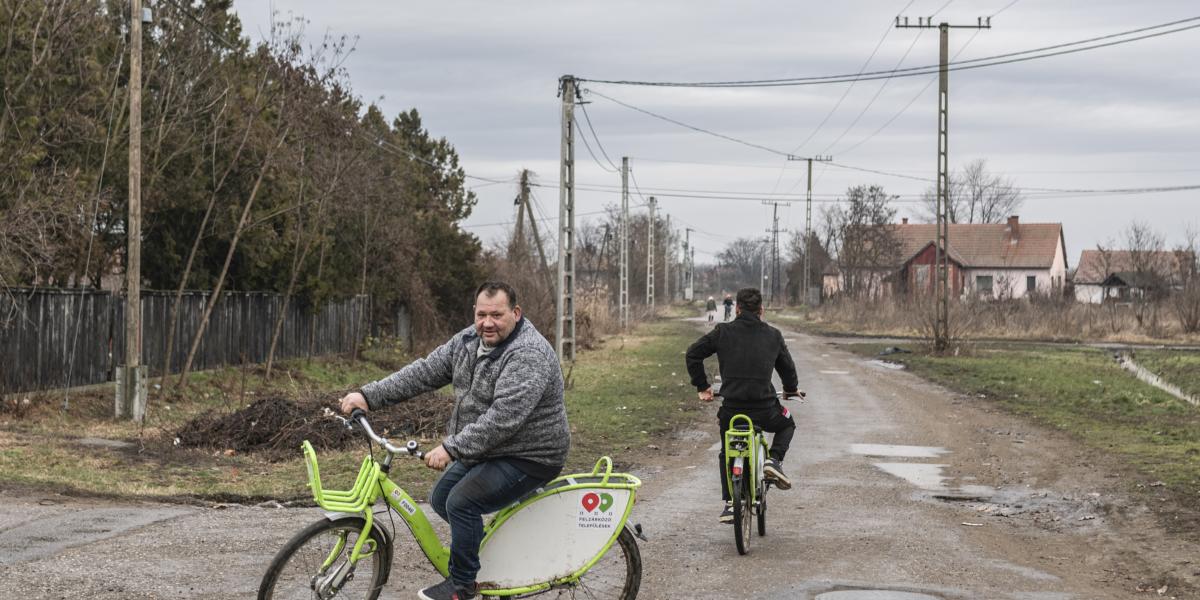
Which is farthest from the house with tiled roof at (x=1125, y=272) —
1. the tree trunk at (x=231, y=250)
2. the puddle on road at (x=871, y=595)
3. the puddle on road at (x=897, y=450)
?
the puddle on road at (x=871, y=595)

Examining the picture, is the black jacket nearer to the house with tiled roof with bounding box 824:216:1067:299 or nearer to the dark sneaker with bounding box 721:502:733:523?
the dark sneaker with bounding box 721:502:733:523

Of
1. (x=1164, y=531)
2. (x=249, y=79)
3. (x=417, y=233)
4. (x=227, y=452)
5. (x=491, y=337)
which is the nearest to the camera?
(x=491, y=337)

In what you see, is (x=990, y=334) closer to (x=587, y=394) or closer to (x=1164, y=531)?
(x=587, y=394)

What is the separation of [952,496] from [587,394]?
11.6 meters

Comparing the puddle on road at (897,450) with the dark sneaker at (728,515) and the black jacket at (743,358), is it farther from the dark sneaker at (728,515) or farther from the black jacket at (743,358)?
the dark sneaker at (728,515)

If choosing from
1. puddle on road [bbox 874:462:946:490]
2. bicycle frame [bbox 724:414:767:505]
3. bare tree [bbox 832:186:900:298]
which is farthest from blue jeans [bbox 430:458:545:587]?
bare tree [bbox 832:186:900:298]

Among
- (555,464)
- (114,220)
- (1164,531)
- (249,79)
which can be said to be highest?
(249,79)

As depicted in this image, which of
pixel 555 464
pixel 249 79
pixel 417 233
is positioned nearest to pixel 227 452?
pixel 555 464

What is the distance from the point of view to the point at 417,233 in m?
36.5

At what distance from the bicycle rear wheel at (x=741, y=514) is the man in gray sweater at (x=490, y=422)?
2689mm

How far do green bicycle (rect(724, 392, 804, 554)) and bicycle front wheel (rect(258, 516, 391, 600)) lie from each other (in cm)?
328

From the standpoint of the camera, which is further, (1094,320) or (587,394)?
(1094,320)

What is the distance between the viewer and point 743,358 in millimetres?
9625

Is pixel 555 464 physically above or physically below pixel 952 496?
above
